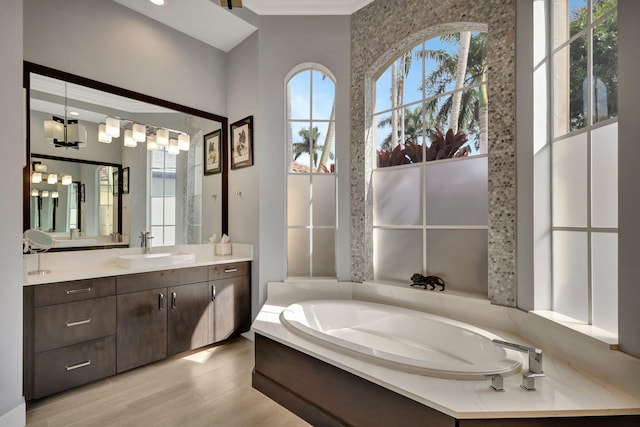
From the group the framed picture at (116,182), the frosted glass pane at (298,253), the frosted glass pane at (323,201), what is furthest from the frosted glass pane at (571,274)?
the framed picture at (116,182)

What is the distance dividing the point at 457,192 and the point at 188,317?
245cm

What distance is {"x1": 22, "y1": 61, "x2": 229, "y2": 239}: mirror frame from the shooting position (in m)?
2.18

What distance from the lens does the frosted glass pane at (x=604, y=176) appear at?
1378 millimetres

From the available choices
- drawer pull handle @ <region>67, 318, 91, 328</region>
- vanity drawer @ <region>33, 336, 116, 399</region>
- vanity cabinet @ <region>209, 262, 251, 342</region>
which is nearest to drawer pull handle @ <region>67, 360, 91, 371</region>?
vanity drawer @ <region>33, 336, 116, 399</region>

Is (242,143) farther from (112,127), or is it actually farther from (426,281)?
(426,281)

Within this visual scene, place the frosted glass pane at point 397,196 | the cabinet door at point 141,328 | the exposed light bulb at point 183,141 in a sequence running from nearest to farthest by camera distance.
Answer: the cabinet door at point 141,328
the frosted glass pane at point 397,196
the exposed light bulb at point 183,141

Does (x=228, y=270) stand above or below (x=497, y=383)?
above

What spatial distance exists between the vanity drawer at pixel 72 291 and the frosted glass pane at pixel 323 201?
5.75 feet

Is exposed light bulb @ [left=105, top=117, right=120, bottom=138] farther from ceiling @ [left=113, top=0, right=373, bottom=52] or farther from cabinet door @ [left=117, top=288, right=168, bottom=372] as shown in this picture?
cabinet door @ [left=117, top=288, right=168, bottom=372]

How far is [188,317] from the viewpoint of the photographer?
2.63 m

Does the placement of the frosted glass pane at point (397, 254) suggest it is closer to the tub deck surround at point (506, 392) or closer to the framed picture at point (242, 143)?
the tub deck surround at point (506, 392)

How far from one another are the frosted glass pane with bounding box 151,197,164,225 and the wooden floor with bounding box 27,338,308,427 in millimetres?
1295

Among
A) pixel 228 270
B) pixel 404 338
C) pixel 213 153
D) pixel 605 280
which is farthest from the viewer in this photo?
pixel 213 153

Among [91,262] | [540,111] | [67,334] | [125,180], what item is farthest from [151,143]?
[540,111]
